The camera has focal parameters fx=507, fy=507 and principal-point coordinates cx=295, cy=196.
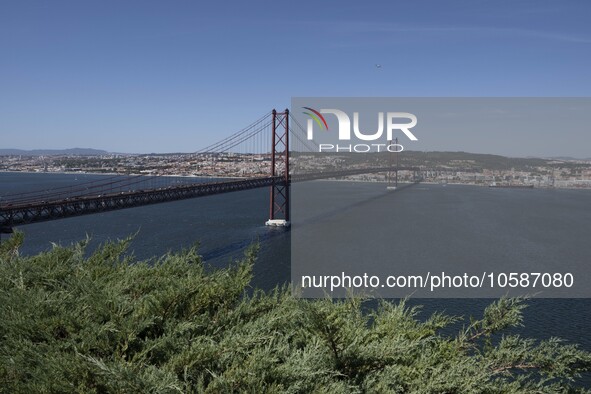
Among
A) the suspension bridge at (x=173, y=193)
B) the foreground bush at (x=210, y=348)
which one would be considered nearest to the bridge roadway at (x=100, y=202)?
the suspension bridge at (x=173, y=193)

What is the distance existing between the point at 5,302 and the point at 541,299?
1179 cm

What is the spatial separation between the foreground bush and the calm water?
7.61 feet

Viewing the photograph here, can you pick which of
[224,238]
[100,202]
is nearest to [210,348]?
[100,202]

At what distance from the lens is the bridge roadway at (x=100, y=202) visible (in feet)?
43.1

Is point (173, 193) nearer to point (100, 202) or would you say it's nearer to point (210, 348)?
point (100, 202)

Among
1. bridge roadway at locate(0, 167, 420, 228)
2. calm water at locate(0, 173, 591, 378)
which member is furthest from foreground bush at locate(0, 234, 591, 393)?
bridge roadway at locate(0, 167, 420, 228)

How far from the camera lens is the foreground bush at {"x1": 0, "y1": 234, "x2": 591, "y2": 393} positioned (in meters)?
2.29

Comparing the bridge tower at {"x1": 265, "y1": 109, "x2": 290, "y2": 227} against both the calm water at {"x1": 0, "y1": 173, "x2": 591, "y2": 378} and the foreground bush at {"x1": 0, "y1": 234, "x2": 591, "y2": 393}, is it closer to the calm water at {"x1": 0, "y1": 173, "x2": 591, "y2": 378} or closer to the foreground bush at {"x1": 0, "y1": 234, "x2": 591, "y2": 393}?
the calm water at {"x1": 0, "y1": 173, "x2": 591, "y2": 378}

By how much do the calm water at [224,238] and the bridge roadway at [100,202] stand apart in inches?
54.7

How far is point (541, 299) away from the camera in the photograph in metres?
11.9

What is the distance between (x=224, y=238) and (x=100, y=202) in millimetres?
4960

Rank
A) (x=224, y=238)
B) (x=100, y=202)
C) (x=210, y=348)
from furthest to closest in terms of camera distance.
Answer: (x=224, y=238)
(x=100, y=202)
(x=210, y=348)

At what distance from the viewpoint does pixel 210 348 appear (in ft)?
8.34

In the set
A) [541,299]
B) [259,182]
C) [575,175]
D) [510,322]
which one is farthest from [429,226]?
[575,175]
